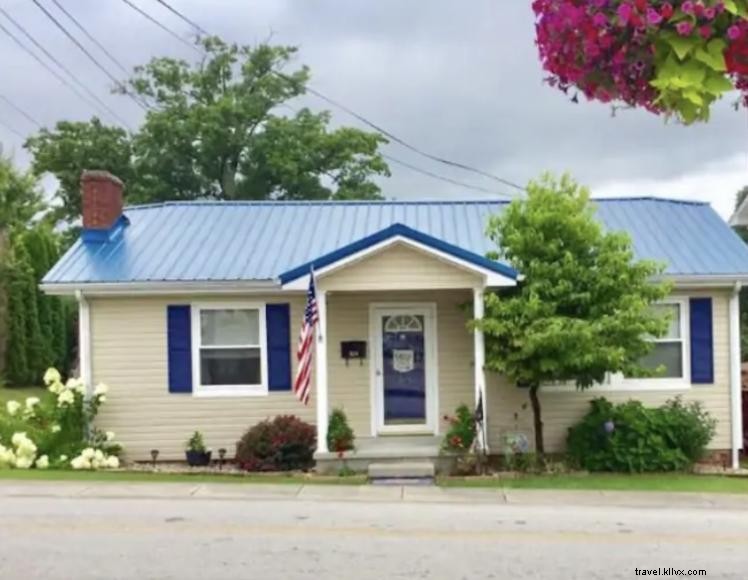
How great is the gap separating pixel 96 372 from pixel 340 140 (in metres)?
24.9

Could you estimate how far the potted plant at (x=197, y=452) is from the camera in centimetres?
1407

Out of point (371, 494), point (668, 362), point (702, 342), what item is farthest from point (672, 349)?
point (371, 494)

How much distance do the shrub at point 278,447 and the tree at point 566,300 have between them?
3158 mm

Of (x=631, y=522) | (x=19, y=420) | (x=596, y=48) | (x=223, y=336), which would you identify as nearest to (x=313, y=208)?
(x=223, y=336)

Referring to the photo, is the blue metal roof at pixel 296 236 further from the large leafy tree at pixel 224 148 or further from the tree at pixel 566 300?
the large leafy tree at pixel 224 148

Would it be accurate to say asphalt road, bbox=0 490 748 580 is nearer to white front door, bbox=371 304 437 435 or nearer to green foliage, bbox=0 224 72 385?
white front door, bbox=371 304 437 435

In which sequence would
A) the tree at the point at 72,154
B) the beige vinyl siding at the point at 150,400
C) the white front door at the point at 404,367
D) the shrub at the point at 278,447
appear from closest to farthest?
the shrub at the point at 278,447 → the beige vinyl siding at the point at 150,400 → the white front door at the point at 404,367 → the tree at the point at 72,154

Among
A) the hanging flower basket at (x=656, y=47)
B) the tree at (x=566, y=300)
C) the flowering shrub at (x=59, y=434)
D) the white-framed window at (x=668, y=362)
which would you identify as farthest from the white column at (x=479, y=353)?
the hanging flower basket at (x=656, y=47)

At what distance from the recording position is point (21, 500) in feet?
33.2

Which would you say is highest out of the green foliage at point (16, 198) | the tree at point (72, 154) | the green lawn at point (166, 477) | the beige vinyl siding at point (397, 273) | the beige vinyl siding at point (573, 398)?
the tree at point (72, 154)

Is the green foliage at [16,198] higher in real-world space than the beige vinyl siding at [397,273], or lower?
higher

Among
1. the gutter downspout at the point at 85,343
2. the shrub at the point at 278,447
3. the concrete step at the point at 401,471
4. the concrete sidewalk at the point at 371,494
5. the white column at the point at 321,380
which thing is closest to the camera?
the concrete sidewalk at the point at 371,494

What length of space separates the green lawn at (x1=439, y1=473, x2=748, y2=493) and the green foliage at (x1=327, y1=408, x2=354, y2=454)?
1.73m

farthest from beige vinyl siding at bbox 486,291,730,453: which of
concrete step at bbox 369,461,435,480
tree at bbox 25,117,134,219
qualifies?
tree at bbox 25,117,134,219
